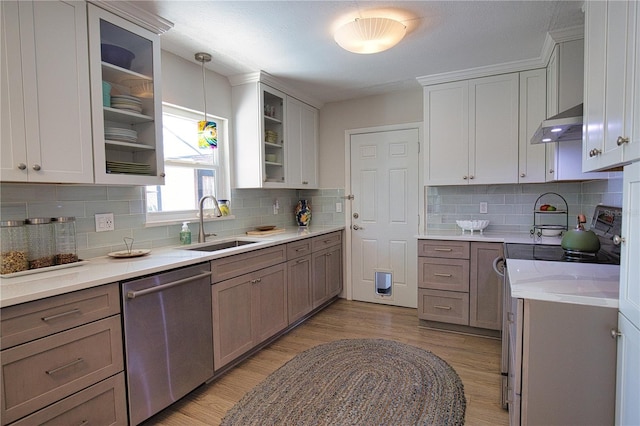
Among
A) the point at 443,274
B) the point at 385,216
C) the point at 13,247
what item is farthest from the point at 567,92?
the point at 13,247

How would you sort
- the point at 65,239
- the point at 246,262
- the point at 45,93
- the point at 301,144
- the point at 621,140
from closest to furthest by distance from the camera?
the point at 621,140, the point at 45,93, the point at 65,239, the point at 246,262, the point at 301,144

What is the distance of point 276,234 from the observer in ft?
11.3

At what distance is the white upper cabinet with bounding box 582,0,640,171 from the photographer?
109 cm

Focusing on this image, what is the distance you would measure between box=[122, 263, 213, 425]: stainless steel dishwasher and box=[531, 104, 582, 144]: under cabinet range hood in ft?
7.64

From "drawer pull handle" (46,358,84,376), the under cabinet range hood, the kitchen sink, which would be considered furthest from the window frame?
the under cabinet range hood

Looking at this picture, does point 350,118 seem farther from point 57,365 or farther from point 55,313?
point 57,365

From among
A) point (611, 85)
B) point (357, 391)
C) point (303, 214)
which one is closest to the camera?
point (611, 85)

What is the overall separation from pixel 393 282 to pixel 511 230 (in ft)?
4.53

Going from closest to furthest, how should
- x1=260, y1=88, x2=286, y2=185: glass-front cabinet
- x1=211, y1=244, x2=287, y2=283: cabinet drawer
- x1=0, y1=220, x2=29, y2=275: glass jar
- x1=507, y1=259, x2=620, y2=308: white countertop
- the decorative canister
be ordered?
x1=507, y1=259, x2=620, y2=308: white countertop < x1=0, y1=220, x2=29, y2=275: glass jar < x1=211, y1=244, x2=287, y2=283: cabinet drawer < x1=260, y1=88, x2=286, y2=185: glass-front cabinet < the decorative canister

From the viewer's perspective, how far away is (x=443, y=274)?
10.5ft

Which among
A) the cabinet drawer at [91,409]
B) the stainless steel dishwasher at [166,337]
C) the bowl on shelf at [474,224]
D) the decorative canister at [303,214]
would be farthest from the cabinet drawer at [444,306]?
the cabinet drawer at [91,409]

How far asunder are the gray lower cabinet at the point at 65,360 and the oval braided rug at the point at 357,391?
0.71 meters

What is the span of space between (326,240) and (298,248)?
611mm

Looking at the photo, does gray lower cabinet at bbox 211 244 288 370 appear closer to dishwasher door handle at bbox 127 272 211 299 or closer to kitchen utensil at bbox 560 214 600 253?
dishwasher door handle at bbox 127 272 211 299
